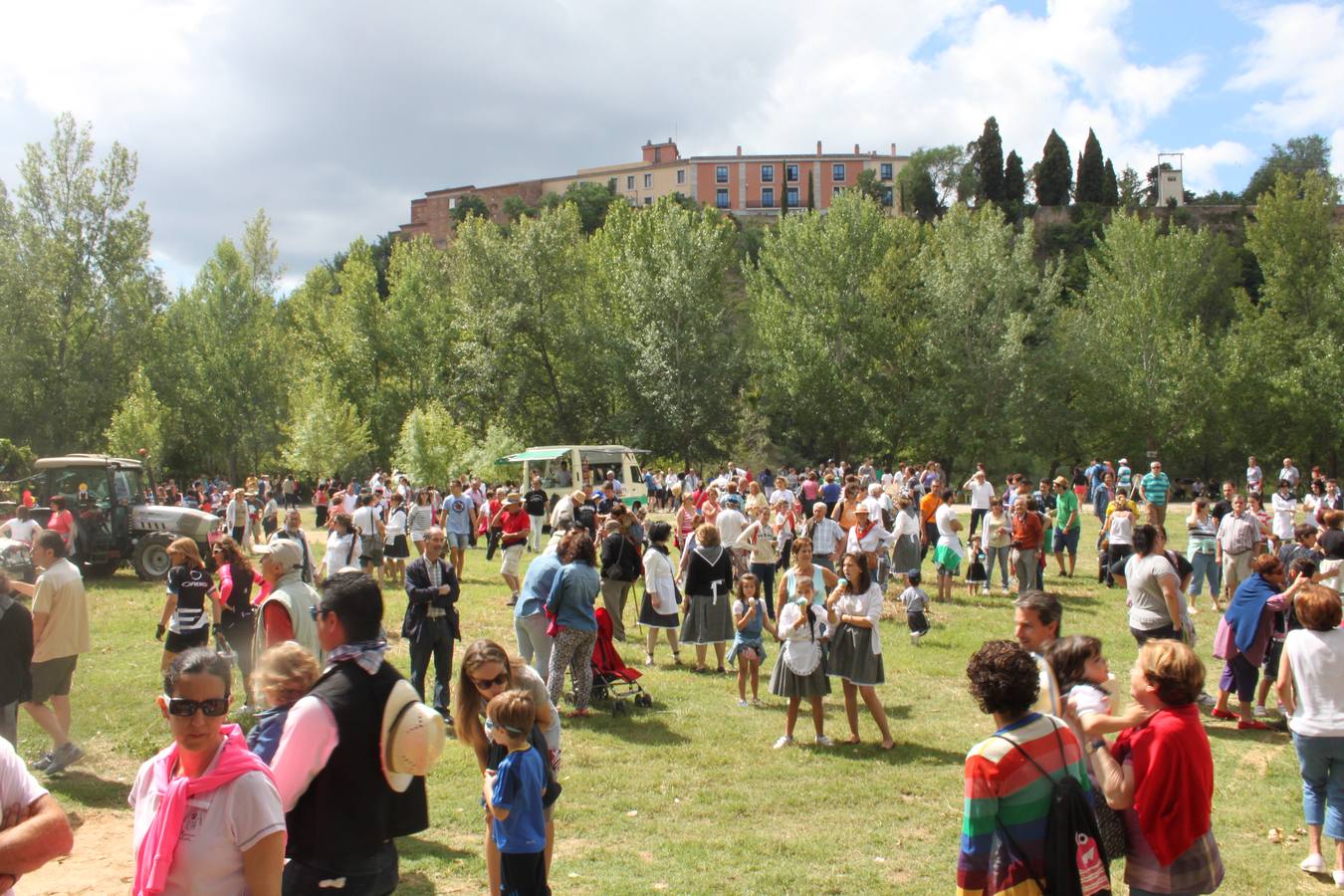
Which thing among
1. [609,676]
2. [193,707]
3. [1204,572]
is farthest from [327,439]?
[193,707]

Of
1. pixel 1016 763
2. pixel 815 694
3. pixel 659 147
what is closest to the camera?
pixel 1016 763

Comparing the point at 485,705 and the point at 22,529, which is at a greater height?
the point at 22,529

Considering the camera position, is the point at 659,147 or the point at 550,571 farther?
the point at 659,147

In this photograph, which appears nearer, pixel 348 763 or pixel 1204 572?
pixel 348 763

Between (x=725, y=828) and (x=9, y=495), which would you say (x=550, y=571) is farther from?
(x=9, y=495)

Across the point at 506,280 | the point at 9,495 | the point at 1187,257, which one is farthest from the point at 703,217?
the point at 9,495

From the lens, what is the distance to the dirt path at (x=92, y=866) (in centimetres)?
527

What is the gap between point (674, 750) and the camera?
7.51 m

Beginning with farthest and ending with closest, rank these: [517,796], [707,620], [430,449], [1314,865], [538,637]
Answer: [430,449] → [707,620] → [538,637] → [1314,865] → [517,796]

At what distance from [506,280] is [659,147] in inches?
2524

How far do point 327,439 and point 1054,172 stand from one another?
63022 millimetres

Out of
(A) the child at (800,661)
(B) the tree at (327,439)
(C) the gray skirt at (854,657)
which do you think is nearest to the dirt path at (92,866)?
(A) the child at (800,661)

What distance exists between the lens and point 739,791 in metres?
6.66

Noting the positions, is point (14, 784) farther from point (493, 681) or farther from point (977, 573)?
point (977, 573)
